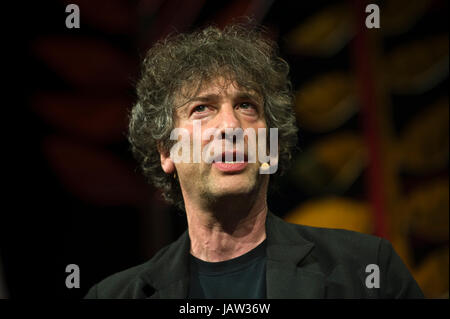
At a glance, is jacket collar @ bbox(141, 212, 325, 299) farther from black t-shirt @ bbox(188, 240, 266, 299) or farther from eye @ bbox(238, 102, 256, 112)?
eye @ bbox(238, 102, 256, 112)

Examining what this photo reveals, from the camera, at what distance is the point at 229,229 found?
4.96 ft

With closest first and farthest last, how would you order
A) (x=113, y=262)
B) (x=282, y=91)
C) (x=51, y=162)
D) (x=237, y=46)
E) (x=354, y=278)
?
(x=354, y=278)
(x=237, y=46)
(x=282, y=91)
(x=113, y=262)
(x=51, y=162)

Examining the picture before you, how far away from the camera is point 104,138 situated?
237 centimetres

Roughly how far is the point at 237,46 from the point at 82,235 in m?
1.02

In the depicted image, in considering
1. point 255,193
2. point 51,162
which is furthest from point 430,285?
point 51,162

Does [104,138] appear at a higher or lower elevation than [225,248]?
higher

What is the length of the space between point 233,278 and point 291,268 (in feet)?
0.55

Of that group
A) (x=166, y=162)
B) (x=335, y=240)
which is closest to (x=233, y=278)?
(x=335, y=240)

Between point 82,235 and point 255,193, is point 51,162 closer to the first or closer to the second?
point 82,235

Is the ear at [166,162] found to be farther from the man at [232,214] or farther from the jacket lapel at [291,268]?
the jacket lapel at [291,268]

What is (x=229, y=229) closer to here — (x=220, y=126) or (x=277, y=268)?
(x=277, y=268)

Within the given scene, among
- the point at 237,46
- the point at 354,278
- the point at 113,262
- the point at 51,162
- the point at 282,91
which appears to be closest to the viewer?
the point at 354,278

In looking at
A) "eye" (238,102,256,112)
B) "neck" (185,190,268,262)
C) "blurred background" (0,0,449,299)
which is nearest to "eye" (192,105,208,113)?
"eye" (238,102,256,112)

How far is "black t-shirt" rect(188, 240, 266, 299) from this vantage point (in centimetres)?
143
